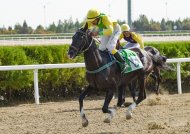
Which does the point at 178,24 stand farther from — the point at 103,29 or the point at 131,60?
the point at 103,29

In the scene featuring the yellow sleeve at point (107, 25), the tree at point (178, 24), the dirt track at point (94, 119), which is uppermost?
the yellow sleeve at point (107, 25)

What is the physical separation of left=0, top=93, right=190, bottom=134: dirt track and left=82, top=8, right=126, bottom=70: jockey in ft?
3.57

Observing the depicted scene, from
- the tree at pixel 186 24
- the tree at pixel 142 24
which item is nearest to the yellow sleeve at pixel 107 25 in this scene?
the tree at pixel 142 24

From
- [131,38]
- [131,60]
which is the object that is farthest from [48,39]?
[131,60]

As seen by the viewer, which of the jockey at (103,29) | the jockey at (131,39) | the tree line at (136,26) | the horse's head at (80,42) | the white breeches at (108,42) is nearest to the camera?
the horse's head at (80,42)

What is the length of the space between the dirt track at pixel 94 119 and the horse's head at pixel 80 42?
46.9 inches

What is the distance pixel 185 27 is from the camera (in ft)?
272

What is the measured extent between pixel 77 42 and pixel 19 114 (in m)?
3.00

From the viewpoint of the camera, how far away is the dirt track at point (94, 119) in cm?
797

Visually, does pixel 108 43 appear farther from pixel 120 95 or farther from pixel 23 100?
pixel 23 100

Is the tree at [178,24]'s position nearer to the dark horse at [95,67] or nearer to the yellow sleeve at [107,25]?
the yellow sleeve at [107,25]

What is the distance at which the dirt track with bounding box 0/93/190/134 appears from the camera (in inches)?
314

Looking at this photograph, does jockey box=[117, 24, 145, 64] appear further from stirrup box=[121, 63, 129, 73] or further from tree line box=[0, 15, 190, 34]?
tree line box=[0, 15, 190, 34]

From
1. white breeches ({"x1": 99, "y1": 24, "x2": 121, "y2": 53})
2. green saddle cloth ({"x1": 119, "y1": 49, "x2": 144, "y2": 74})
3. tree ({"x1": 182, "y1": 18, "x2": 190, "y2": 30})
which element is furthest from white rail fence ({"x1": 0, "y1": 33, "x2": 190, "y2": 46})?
tree ({"x1": 182, "y1": 18, "x2": 190, "y2": 30})
